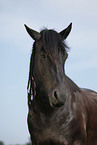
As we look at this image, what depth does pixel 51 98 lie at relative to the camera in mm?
Answer: 4512

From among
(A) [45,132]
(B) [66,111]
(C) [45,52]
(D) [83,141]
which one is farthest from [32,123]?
(C) [45,52]

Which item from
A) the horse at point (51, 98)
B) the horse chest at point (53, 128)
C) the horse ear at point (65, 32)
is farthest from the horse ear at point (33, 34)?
the horse chest at point (53, 128)

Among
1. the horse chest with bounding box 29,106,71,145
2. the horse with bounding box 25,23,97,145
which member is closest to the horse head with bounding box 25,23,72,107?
the horse with bounding box 25,23,97,145

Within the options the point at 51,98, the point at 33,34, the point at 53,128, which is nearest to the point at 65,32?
the point at 33,34

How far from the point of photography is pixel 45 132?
5.06 meters

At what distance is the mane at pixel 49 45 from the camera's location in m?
4.86

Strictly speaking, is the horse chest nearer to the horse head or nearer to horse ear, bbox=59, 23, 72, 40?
the horse head

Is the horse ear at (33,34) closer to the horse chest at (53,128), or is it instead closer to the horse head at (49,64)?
the horse head at (49,64)

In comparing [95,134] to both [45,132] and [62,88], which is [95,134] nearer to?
[45,132]

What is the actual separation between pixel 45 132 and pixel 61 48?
1.72 metres

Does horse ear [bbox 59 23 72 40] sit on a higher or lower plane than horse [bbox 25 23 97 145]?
higher

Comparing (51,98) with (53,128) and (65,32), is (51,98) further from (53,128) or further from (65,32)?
(65,32)

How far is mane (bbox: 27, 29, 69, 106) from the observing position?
4.86 meters

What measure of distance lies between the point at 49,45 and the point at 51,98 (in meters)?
1.05
